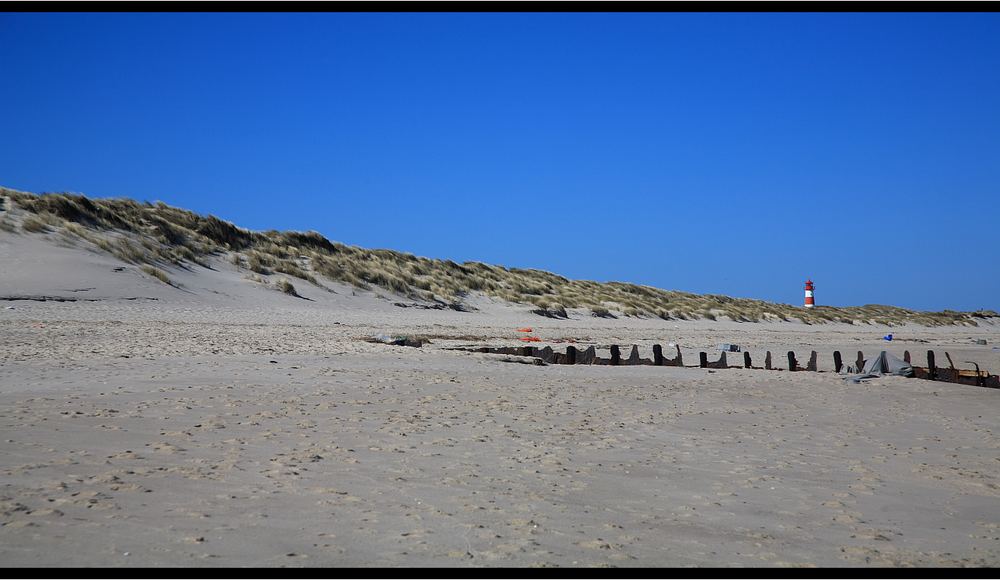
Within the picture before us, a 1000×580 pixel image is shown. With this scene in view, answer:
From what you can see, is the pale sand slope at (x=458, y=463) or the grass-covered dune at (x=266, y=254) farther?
the grass-covered dune at (x=266, y=254)

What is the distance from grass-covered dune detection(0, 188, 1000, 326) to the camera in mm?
23359

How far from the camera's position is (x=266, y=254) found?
28.9 metres

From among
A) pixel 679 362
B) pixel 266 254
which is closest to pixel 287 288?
pixel 266 254

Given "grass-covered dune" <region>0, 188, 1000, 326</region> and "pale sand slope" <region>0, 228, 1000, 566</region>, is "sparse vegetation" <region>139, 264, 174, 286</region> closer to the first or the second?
"grass-covered dune" <region>0, 188, 1000, 326</region>

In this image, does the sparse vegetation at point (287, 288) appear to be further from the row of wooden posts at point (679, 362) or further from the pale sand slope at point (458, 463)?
the pale sand slope at point (458, 463)

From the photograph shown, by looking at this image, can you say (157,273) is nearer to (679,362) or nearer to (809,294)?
(679,362)

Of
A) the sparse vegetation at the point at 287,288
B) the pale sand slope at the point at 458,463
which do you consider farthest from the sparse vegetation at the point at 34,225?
the pale sand slope at the point at 458,463

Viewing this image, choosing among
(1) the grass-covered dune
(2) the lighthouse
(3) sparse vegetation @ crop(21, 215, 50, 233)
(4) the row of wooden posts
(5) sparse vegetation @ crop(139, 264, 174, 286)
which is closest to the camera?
(4) the row of wooden posts

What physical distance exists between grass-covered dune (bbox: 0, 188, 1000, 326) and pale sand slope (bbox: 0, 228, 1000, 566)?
1162cm

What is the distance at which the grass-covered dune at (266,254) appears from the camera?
76.6 ft

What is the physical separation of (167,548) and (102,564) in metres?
0.29

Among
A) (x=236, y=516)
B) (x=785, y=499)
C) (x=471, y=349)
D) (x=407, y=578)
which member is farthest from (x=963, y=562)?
(x=471, y=349)

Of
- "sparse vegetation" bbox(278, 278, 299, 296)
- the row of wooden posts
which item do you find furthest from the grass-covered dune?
the row of wooden posts

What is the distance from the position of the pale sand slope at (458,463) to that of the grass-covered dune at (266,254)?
1162cm
